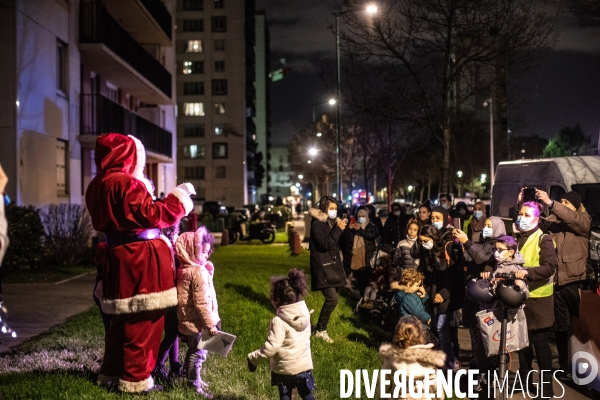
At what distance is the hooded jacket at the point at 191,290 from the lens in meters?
6.55

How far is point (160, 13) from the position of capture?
106ft

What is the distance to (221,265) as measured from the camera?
65.9ft

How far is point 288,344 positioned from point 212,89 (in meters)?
82.3

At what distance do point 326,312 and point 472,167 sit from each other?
6117 cm

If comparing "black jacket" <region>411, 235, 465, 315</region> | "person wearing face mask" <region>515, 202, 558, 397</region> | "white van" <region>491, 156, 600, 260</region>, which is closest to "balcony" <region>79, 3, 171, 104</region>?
"white van" <region>491, 156, 600, 260</region>

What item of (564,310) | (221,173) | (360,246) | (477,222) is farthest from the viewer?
(221,173)

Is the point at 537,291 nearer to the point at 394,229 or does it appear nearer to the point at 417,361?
the point at 417,361

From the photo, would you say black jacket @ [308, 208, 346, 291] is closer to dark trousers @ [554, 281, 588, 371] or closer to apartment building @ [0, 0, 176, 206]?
dark trousers @ [554, 281, 588, 371]

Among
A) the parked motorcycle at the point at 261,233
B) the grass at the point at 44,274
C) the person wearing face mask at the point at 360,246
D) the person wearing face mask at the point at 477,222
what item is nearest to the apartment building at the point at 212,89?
the parked motorcycle at the point at 261,233

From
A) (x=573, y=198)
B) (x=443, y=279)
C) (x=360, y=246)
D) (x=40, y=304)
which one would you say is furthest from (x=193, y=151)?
(x=573, y=198)

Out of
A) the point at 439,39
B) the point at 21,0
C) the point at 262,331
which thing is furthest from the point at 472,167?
the point at 262,331

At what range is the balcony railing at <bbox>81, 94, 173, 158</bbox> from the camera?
77.0 feet

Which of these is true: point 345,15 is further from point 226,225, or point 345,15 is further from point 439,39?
point 226,225

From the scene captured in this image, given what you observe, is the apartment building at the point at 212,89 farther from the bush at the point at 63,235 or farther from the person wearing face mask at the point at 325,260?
the person wearing face mask at the point at 325,260
